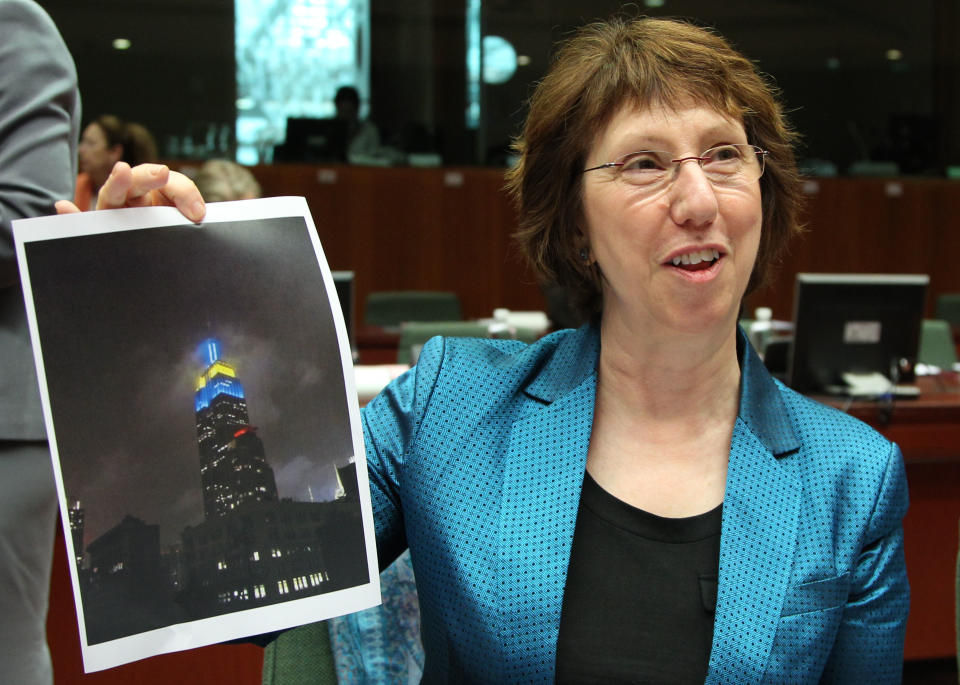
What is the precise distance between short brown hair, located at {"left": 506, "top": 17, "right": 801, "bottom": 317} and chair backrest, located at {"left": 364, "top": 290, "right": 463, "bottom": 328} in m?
4.21

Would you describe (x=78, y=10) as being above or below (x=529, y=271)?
above

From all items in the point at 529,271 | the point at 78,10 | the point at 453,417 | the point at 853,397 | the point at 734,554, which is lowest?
the point at 853,397

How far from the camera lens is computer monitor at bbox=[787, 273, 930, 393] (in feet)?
11.4

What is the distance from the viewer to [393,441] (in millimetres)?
1257

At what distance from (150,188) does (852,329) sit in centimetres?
310

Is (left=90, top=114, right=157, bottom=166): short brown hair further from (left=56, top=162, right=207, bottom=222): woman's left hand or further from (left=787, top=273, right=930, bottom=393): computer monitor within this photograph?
(left=56, top=162, right=207, bottom=222): woman's left hand

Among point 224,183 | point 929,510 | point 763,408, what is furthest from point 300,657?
point 224,183

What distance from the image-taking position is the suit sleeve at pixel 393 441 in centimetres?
124

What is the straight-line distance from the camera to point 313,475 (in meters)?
0.93

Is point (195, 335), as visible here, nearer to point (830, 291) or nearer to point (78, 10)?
point (830, 291)

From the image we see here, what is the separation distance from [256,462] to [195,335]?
14 cm

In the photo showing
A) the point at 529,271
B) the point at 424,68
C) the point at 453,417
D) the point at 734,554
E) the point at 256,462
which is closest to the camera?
the point at 256,462

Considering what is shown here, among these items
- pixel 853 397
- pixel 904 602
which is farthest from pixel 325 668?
pixel 853 397

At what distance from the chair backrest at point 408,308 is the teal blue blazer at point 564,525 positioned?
440 cm
